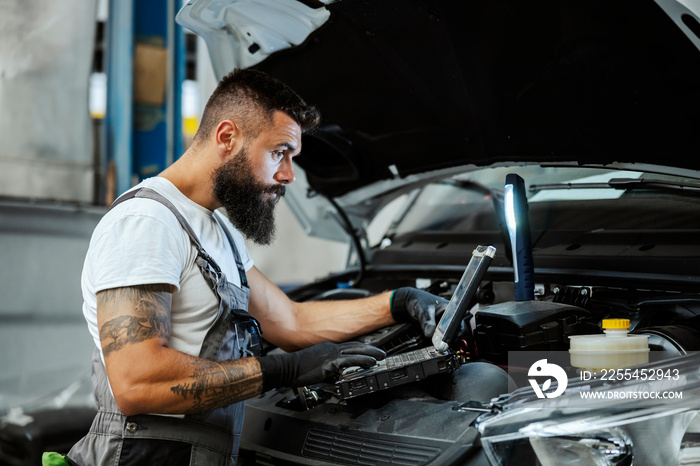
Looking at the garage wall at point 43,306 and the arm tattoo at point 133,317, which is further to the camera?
the garage wall at point 43,306

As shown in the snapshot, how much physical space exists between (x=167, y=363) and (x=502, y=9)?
1079 millimetres

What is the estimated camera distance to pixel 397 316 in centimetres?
171

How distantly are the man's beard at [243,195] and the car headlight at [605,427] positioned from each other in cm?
83

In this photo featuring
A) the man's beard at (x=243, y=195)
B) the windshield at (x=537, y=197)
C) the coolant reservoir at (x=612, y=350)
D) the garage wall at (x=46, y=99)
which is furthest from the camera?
the garage wall at (x=46, y=99)

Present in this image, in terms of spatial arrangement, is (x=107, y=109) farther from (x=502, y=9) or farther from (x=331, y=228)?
(x=502, y=9)

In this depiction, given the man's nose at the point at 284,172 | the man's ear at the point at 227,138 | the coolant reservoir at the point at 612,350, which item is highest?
the man's ear at the point at 227,138

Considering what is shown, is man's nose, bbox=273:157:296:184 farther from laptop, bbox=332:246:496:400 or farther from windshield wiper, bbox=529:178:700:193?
windshield wiper, bbox=529:178:700:193

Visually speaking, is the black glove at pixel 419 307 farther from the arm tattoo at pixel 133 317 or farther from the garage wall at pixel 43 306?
the garage wall at pixel 43 306

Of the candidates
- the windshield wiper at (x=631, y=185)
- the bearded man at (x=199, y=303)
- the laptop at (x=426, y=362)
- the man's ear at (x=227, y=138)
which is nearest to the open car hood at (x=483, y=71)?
the windshield wiper at (x=631, y=185)

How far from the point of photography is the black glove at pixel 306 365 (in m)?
1.28

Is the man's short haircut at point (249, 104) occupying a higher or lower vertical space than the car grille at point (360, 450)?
higher

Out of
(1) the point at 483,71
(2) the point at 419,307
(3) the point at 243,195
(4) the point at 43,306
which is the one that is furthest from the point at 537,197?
(4) the point at 43,306

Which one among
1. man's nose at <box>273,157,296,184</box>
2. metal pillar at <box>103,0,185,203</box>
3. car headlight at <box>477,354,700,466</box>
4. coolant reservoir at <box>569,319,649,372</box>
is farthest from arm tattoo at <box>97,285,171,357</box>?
metal pillar at <box>103,0,185,203</box>

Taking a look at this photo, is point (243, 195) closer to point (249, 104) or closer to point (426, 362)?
point (249, 104)
